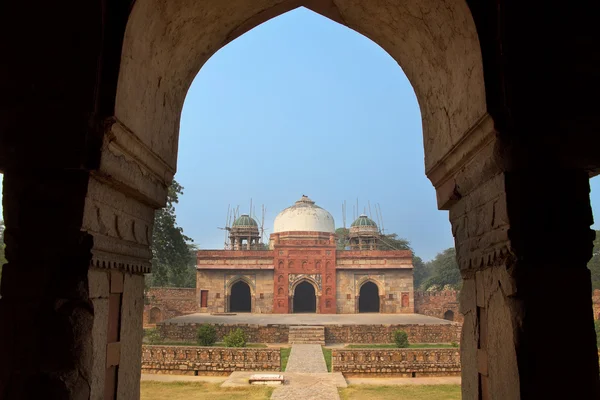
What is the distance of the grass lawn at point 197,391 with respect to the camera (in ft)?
30.2

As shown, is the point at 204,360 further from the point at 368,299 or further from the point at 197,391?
the point at 368,299

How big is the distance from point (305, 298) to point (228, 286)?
563 cm

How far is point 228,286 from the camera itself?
27562 millimetres

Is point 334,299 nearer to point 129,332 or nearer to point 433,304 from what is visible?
point 433,304

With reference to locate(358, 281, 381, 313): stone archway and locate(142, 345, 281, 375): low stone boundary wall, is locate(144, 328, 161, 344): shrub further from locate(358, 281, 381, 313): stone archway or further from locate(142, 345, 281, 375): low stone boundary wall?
locate(358, 281, 381, 313): stone archway

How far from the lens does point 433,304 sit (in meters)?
28.2

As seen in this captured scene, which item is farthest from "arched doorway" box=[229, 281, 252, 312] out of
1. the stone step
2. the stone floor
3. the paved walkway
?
the paved walkway

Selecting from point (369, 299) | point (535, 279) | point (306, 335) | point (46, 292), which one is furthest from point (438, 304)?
point (46, 292)

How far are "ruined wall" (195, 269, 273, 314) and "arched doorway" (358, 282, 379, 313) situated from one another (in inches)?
238

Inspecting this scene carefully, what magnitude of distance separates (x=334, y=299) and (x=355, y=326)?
29.0ft

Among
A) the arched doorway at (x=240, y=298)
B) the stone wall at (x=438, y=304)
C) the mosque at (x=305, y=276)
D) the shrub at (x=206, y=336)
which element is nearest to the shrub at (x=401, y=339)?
the shrub at (x=206, y=336)

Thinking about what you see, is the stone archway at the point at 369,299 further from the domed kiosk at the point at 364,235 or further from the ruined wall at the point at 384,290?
the domed kiosk at the point at 364,235

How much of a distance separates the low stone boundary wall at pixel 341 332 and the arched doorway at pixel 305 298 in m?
11.7

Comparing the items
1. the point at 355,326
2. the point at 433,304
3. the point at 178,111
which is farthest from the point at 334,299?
the point at 178,111
